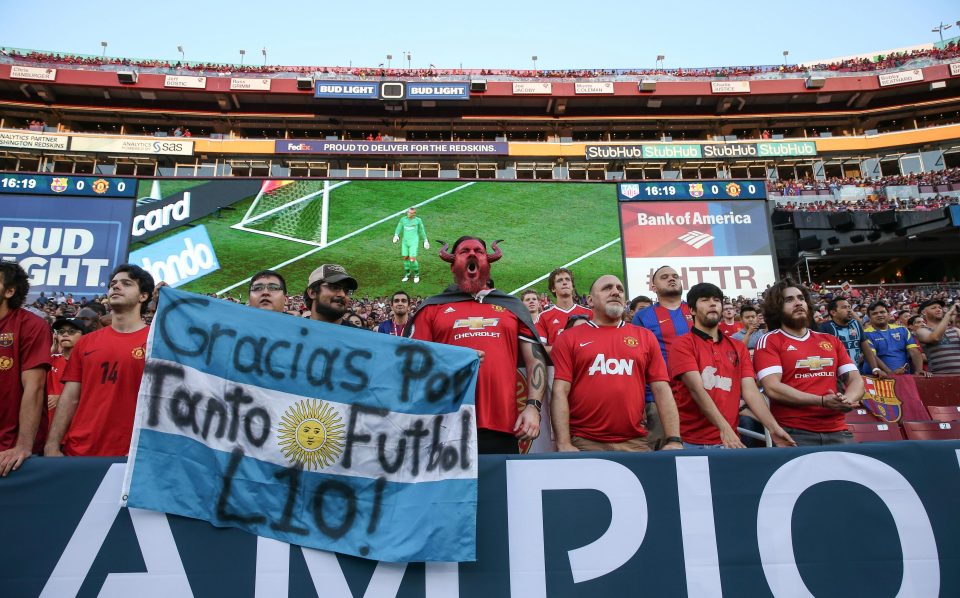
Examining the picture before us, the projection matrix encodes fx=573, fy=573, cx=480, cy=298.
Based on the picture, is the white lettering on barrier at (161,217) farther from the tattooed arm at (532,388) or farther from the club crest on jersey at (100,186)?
the tattooed arm at (532,388)

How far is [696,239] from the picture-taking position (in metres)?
18.1

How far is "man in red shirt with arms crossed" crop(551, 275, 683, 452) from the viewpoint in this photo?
3699 millimetres

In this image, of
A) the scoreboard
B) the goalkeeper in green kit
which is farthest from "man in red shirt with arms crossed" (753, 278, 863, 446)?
the scoreboard

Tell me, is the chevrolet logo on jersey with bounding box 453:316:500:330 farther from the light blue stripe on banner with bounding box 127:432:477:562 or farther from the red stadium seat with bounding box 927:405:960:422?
the red stadium seat with bounding box 927:405:960:422

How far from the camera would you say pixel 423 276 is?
59.0ft

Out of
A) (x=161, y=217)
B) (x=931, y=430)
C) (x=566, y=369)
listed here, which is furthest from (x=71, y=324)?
(x=161, y=217)

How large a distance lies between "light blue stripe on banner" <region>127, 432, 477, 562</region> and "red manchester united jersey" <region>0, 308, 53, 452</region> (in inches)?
46.5

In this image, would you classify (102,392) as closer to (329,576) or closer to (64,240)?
(329,576)

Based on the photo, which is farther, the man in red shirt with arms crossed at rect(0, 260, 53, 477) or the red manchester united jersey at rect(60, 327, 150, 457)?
the red manchester united jersey at rect(60, 327, 150, 457)

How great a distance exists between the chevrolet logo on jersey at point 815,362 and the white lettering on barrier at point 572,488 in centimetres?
212

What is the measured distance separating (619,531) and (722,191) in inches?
707

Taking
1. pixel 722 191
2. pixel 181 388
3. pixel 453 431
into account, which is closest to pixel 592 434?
pixel 453 431

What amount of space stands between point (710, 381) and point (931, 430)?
4.17m

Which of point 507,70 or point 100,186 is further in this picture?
point 507,70
